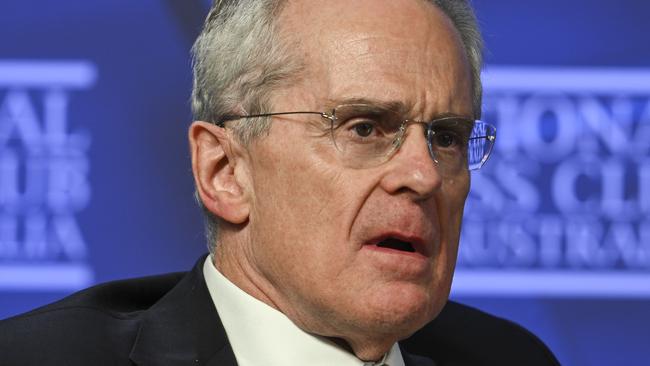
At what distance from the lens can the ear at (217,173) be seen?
217 cm

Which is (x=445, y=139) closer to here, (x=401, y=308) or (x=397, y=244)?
(x=397, y=244)

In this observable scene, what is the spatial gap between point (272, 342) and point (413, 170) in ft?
1.38

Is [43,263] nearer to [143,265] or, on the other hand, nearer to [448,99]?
[143,265]

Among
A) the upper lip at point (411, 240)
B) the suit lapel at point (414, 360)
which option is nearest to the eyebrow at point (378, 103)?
the upper lip at point (411, 240)

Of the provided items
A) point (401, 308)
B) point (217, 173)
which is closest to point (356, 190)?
point (401, 308)

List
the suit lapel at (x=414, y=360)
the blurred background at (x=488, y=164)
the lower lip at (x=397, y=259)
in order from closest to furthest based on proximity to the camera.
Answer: the lower lip at (x=397, y=259) → the suit lapel at (x=414, y=360) → the blurred background at (x=488, y=164)

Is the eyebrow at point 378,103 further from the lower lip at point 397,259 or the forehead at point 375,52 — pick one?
the lower lip at point 397,259

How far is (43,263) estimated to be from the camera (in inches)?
114

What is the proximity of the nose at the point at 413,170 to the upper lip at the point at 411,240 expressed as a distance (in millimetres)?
68

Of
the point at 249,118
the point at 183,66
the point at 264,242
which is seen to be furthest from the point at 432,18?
the point at 183,66

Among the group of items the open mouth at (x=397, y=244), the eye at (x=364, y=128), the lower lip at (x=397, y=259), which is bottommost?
the lower lip at (x=397, y=259)

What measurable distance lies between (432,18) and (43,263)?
1252 mm

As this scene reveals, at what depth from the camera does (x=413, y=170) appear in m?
2.00

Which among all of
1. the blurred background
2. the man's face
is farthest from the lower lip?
the blurred background
